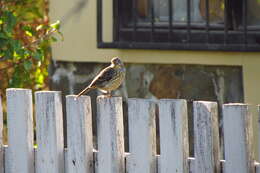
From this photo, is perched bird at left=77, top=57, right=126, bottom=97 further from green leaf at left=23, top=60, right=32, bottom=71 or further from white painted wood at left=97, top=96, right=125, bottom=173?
white painted wood at left=97, top=96, right=125, bottom=173

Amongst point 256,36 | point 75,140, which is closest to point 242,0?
point 256,36

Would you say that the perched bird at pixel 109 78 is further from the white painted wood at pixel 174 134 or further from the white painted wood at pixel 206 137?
the white painted wood at pixel 206 137

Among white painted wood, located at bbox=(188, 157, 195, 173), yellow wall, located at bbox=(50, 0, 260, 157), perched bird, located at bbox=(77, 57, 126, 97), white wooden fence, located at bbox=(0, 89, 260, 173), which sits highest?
yellow wall, located at bbox=(50, 0, 260, 157)

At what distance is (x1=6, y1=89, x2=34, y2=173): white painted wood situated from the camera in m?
4.24

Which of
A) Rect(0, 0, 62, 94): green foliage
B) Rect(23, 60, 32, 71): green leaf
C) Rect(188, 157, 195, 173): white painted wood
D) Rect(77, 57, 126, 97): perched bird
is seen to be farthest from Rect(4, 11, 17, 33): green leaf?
Rect(188, 157, 195, 173): white painted wood

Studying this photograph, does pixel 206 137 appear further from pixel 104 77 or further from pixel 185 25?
pixel 185 25

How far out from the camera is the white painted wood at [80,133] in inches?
159

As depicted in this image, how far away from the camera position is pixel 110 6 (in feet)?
21.2

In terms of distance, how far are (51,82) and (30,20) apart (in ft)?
1.79

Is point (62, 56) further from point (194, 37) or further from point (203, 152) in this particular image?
point (203, 152)

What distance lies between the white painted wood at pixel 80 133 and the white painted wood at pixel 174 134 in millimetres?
425

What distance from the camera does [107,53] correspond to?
6.48 m

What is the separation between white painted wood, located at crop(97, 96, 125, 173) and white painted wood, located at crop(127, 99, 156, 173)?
0.06 meters

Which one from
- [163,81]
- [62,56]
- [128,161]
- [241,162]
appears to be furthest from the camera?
[62,56]
